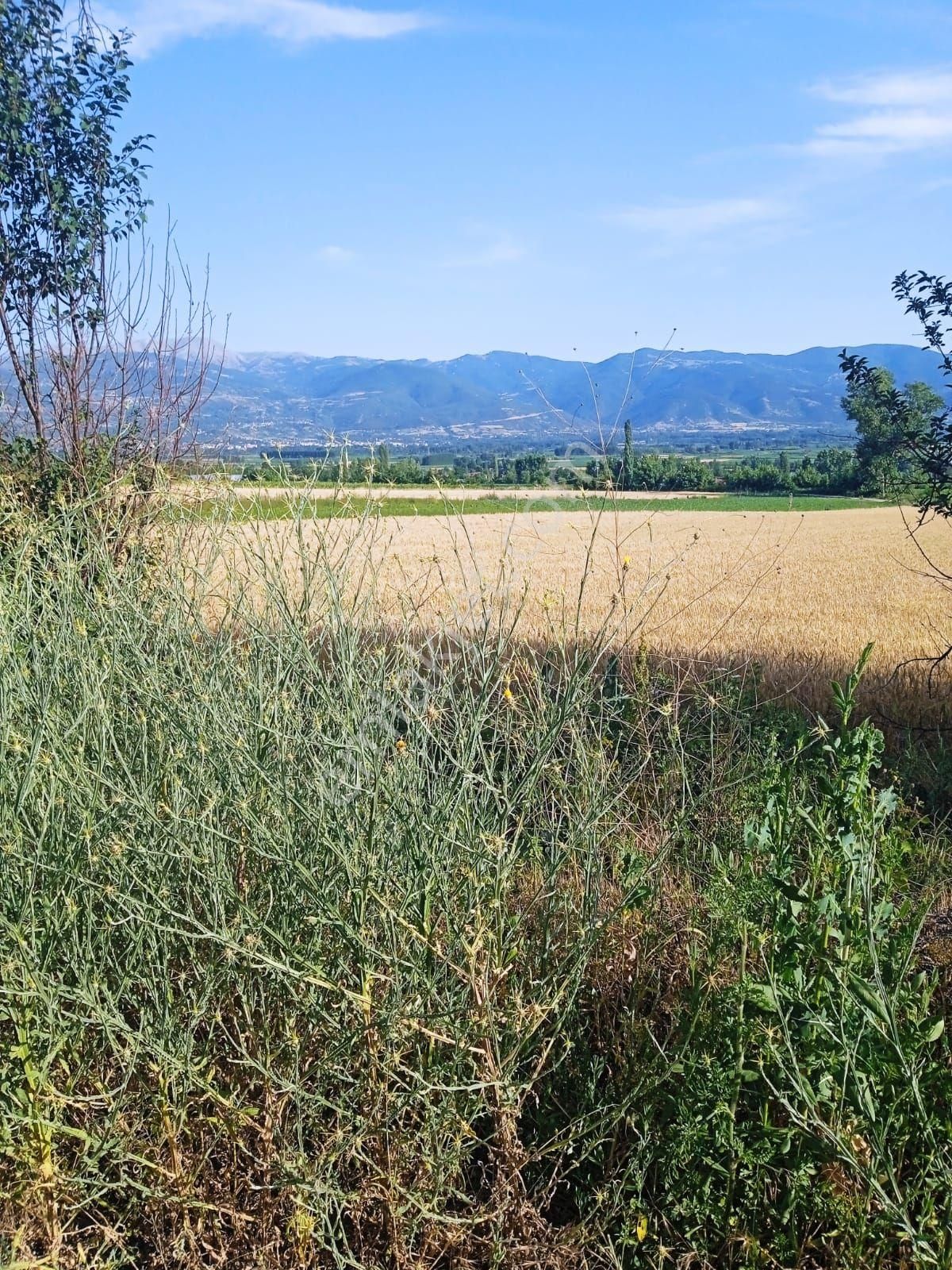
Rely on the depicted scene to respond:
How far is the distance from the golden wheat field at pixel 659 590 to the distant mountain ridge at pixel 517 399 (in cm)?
35

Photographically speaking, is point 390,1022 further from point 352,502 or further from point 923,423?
point 923,423

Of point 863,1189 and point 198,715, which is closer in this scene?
point 863,1189

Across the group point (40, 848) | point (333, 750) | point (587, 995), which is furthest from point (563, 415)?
point (40, 848)

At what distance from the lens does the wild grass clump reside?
2.00 metres

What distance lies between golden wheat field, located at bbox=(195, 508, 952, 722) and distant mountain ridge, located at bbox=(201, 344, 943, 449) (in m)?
0.35

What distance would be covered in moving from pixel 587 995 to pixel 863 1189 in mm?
880

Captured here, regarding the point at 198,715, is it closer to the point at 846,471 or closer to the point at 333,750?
the point at 333,750

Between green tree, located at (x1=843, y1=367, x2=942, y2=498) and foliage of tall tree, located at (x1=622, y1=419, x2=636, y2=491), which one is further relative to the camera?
green tree, located at (x1=843, y1=367, x2=942, y2=498)

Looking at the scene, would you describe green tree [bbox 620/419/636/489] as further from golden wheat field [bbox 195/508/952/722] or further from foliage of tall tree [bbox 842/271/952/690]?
foliage of tall tree [bbox 842/271/952/690]

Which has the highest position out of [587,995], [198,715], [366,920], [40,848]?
[198,715]

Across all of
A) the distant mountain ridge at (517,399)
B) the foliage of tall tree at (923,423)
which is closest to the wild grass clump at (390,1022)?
the distant mountain ridge at (517,399)

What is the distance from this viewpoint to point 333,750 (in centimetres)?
253

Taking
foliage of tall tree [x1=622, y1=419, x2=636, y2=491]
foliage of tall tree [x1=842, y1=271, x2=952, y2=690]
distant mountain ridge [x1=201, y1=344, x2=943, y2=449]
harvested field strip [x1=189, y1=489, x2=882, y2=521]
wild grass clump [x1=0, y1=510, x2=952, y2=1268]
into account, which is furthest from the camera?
foliage of tall tree [x1=842, y1=271, x2=952, y2=690]

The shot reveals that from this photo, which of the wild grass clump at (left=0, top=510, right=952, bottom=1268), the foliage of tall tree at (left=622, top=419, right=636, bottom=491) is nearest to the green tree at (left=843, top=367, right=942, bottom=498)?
the foliage of tall tree at (left=622, top=419, right=636, bottom=491)
